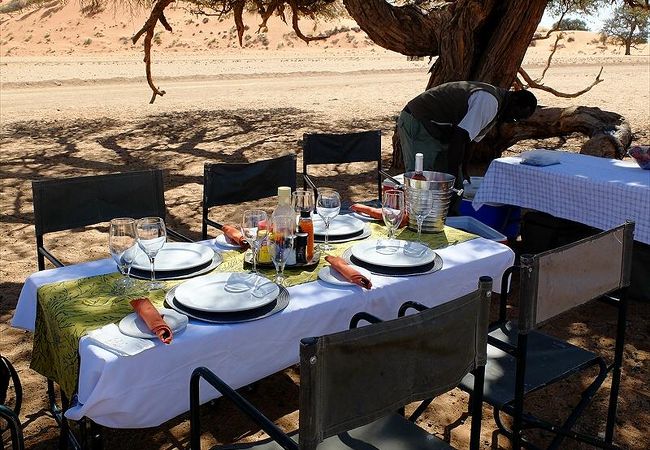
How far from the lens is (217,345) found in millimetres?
2041

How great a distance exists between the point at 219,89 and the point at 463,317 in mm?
18078

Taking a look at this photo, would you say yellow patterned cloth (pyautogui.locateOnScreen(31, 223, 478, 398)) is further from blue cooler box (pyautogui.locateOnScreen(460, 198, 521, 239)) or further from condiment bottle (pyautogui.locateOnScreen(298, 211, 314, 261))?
blue cooler box (pyautogui.locateOnScreen(460, 198, 521, 239))

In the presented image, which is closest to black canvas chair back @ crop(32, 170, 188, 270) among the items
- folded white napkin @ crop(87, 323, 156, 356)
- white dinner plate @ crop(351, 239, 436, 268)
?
white dinner plate @ crop(351, 239, 436, 268)

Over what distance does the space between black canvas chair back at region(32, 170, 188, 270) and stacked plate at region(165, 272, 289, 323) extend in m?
A: 0.95

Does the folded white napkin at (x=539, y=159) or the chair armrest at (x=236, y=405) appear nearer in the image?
the chair armrest at (x=236, y=405)

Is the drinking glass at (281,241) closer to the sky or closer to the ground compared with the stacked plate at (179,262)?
closer to the sky

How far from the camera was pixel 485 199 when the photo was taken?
5.18 m

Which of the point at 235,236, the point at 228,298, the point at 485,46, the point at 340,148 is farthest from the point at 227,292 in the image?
the point at 485,46

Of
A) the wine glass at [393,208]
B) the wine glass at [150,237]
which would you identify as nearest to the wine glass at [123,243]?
the wine glass at [150,237]

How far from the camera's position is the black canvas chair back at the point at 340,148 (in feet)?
16.5

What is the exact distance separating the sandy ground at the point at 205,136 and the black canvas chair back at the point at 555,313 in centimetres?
57

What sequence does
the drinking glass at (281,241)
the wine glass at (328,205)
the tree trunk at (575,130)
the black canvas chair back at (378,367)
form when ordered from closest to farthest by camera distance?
1. the black canvas chair back at (378,367)
2. the drinking glass at (281,241)
3. the wine glass at (328,205)
4. the tree trunk at (575,130)

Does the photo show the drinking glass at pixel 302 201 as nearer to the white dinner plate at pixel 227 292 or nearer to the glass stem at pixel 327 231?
the glass stem at pixel 327 231

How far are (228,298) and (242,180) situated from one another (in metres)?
1.88
